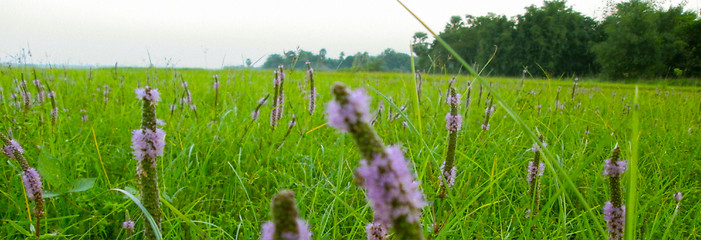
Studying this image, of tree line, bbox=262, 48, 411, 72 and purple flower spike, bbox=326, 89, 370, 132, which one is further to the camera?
tree line, bbox=262, 48, 411, 72

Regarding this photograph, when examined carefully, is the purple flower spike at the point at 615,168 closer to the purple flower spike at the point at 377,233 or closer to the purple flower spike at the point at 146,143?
the purple flower spike at the point at 377,233

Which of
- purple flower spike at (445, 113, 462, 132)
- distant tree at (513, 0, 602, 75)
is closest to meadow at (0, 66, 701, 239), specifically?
purple flower spike at (445, 113, 462, 132)

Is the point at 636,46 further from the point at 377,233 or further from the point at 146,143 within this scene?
the point at 146,143

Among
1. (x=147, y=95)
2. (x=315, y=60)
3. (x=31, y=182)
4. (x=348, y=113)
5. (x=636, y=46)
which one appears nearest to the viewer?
(x=348, y=113)

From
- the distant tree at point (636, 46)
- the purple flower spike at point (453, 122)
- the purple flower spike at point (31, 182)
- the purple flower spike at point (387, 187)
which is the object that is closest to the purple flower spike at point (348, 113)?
the purple flower spike at point (387, 187)

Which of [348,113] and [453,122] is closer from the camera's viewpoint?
[348,113]

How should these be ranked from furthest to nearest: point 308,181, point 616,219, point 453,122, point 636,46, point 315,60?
point 636,46
point 315,60
point 308,181
point 453,122
point 616,219

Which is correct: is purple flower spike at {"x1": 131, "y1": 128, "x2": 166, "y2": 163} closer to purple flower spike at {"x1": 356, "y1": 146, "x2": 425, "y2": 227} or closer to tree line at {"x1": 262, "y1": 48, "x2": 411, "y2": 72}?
purple flower spike at {"x1": 356, "y1": 146, "x2": 425, "y2": 227}

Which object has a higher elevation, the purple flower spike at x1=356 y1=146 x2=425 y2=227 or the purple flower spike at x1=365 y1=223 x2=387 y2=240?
the purple flower spike at x1=356 y1=146 x2=425 y2=227

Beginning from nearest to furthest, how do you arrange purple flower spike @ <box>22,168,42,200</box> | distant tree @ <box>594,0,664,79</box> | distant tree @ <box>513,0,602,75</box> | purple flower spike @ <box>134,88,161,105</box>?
purple flower spike @ <box>134,88,161,105</box>
purple flower spike @ <box>22,168,42,200</box>
distant tree @ <box>594,0,664,79</box>
distant tree @ <box>513,0,602,75</box>

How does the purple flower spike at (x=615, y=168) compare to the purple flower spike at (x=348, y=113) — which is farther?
the purple flower spike at (x=615, y=168)

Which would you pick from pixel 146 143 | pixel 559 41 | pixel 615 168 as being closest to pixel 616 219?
pixel 615 168

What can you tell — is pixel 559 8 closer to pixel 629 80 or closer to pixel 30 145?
pixel 629 80

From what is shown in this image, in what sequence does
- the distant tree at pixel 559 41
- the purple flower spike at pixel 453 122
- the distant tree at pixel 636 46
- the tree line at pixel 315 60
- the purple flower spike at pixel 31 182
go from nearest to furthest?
1. the purple flower spike at pixel 31 182
2. the purple flower spike at pixel 453 122
3. the tree line at pixel 315 60
4. the distant tree at pixel 636 46
5. the distant tree at pixel 559 41
